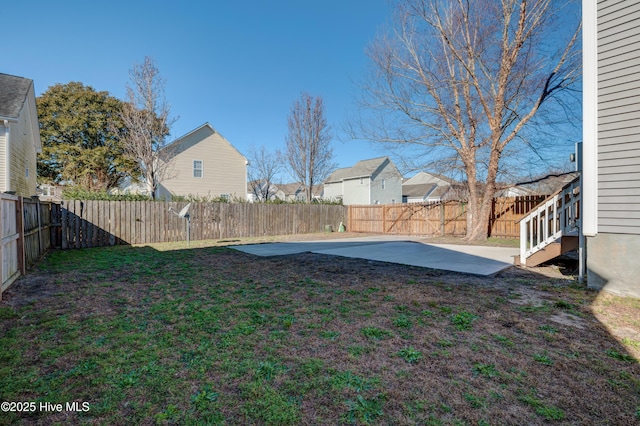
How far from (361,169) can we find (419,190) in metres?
11.1

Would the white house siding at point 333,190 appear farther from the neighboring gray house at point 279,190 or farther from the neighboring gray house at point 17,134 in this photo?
the neighboring gray house at point 17,134

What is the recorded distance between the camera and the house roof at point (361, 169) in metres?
28.7

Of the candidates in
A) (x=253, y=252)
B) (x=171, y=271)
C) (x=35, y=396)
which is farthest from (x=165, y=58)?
(x=35, y=396)

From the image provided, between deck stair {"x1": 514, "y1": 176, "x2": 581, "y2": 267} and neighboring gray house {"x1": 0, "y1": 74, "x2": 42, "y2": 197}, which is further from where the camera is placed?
neighboring gray house {"x1": 0, "y1": 74, "x2": 42, "y2": 197}

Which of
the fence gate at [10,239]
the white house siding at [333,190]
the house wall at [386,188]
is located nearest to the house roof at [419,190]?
the house wall at [386,188]

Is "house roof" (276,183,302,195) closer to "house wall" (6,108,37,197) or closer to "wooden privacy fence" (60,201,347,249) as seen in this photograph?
"wooden privacy fence" (60,201,347,249)

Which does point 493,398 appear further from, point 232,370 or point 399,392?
point 232,370

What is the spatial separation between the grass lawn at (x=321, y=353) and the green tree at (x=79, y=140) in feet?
73.8

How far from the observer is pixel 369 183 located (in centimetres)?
2812

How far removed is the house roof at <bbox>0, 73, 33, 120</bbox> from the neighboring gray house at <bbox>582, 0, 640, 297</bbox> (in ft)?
47.9

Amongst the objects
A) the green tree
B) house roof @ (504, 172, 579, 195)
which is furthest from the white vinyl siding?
the green tree

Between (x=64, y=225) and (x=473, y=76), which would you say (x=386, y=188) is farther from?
(x=64, y=225)

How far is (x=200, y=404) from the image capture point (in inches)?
79.8

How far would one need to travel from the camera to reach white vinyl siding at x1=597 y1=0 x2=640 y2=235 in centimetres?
441
